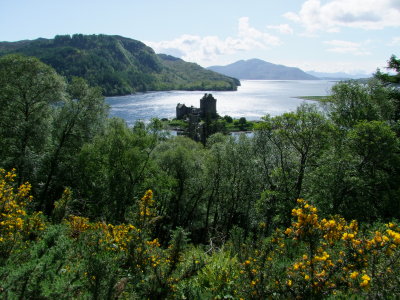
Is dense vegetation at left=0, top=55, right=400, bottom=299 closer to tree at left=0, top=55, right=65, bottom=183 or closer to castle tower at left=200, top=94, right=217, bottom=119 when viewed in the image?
tree at left=0, top=55, right=65, bottom=183

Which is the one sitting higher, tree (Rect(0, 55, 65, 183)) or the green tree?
tree (Rect(0, 55, 65, 183))

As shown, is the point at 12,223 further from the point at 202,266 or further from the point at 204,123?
the point at 204,123

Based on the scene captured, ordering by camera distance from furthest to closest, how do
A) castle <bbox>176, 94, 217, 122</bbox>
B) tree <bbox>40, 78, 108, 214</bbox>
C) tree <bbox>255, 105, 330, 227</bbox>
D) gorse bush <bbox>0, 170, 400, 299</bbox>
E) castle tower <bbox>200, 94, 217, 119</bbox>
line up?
castle tower <bbox>200, 94, 217, 119</bbox>
castle <bbox>176, 94, 217, 122</bbox>
tree <bbox>40, 78, 108, 214</bbox>
tree <bbox>255, 105, 330, 227</bbox>
gorse bush <bbox>0, 170, 400, 299</bbox>

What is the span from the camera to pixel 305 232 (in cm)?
589

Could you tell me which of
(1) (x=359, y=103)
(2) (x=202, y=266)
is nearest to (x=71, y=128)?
(2) (x=202, y=266)

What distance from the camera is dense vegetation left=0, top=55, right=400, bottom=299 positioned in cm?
597

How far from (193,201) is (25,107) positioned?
21144 mm

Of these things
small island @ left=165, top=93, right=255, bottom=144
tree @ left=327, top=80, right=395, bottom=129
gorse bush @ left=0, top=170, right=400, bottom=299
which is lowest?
small island @ left=165, top=93, right=255, bottom=144

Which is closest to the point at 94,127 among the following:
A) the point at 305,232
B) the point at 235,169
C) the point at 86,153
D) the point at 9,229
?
the point at 86,153

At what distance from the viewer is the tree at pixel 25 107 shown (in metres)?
25.3

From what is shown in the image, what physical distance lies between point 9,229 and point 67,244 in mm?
2005

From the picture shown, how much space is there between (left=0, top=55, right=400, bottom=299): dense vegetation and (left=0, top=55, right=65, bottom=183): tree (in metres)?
0.12

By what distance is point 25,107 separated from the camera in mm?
26125

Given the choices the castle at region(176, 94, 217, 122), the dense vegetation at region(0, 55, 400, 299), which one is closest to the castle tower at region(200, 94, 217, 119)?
the castle at region(176, 94, 217, 122)
